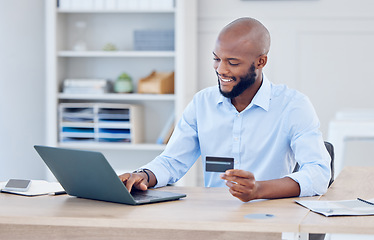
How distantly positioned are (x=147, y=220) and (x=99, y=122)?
2.79 meters

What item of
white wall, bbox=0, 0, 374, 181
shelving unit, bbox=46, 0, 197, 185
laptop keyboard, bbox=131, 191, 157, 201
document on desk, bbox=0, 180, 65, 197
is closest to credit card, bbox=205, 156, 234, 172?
laptop keyboard, bbox=131, 191, 157, 201

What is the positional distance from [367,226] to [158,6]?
294 cm

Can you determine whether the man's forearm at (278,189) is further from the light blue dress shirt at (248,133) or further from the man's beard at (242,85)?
the man's beard at (242,85)

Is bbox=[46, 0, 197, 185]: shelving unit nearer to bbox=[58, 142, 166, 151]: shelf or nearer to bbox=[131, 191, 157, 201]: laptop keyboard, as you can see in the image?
bbox=[58, 142, 166, 151]: shelf

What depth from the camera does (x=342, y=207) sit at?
4.90ft

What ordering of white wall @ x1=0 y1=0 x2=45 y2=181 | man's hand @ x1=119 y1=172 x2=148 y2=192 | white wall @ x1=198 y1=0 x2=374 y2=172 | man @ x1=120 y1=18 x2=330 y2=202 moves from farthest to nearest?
white wall @ x1=198 y1=0 x2=374 y2=172
white wall @ x1=0 y1=0 x2=45 y2=181
man @ x1=120 y1=18 x2=330 y2=202
man's hand @ x1=119 y1=172 x2=148 y2=192

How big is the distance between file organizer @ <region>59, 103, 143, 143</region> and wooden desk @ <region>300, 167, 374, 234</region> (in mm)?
2058

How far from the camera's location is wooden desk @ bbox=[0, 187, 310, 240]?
1.33 meters

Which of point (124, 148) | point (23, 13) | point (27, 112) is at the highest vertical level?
point (23, 13)

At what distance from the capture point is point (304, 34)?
4.20 metres

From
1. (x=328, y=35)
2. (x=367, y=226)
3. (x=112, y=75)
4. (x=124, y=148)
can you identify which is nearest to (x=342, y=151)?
(x=328, y=35)

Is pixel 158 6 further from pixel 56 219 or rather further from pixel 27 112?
pixel 56 219

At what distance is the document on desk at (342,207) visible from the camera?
1.41 metres

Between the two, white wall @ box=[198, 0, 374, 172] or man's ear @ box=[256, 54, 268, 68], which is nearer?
man's ear @ box=[256, 54, 268, 68]
